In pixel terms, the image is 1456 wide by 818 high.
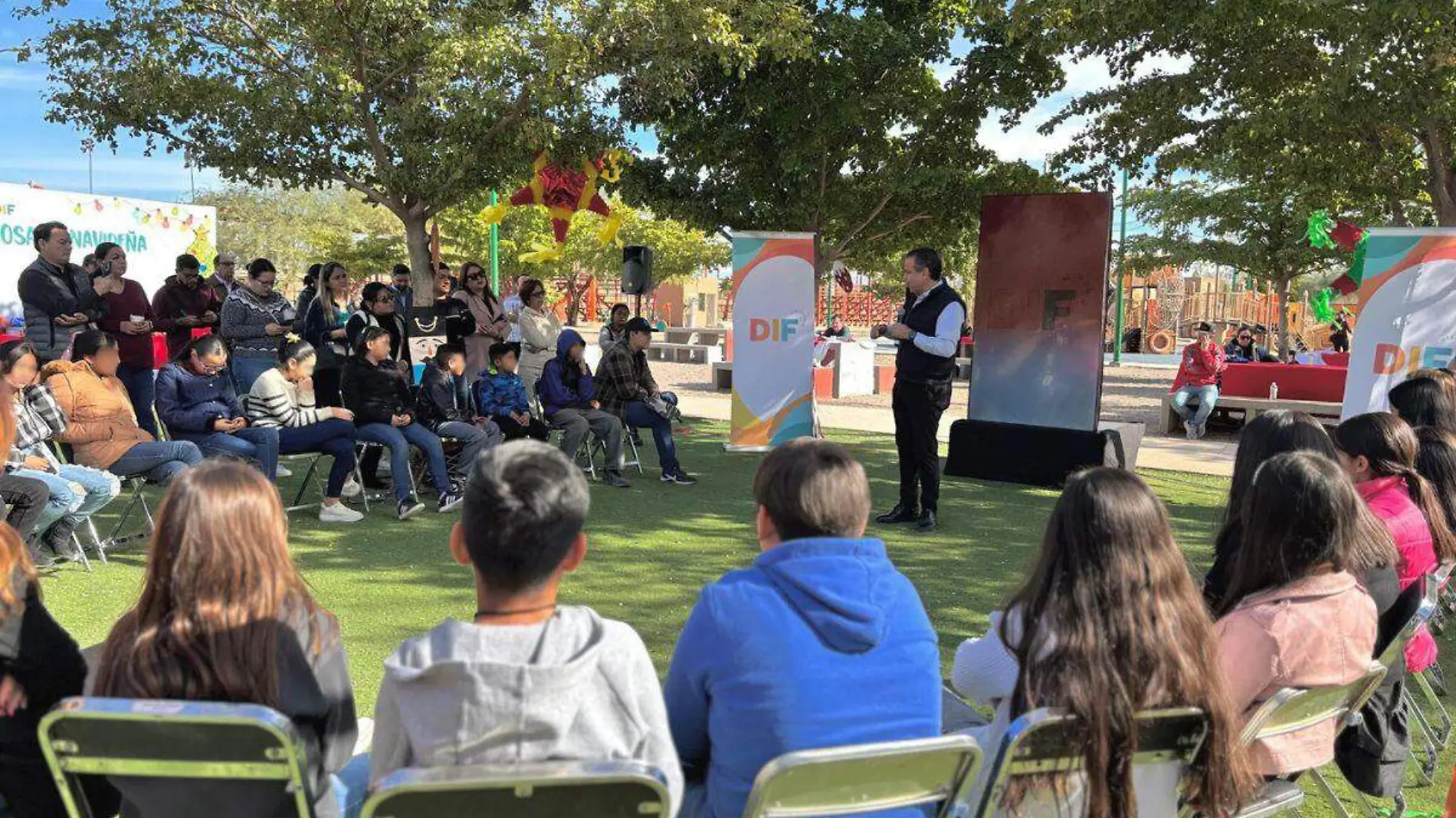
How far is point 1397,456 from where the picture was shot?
358 cm

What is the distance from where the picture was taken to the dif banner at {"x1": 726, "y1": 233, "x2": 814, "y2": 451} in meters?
9.88

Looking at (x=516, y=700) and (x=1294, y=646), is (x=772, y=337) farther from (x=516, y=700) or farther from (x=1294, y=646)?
(x=516, y=700)

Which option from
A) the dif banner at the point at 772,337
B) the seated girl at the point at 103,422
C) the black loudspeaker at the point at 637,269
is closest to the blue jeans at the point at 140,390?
the seated girl at the point at 103,422

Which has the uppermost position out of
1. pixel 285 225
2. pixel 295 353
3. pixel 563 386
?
pixel 285 225

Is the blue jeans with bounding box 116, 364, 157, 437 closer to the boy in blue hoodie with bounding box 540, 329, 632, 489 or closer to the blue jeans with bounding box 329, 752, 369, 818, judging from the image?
the boy in blue hoodie with bounding box 540, 329, 632, 489

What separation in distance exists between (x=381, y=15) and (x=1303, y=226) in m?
21.8

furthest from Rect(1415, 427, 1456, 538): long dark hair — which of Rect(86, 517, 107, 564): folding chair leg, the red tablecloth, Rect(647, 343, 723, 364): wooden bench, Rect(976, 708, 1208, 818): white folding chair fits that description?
Rect(647, 343, 723, 364): wooden bench

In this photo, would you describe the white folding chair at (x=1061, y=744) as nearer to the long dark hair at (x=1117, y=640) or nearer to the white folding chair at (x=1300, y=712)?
the long dark hair at (x=1117, y=640)

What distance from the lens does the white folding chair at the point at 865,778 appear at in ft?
5.59

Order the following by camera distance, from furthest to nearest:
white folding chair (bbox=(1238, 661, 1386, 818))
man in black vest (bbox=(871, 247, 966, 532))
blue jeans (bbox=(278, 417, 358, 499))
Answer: man in black vest (bbox=(871, 247, 966, 532)), blue jeans (bbox=(278, 417, 358, 499)), white folding chair (bbox=(1238, 661, 1386, 818))

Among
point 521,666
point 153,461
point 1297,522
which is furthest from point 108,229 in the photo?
point 1297,522

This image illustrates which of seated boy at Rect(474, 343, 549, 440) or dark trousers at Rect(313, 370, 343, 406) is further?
dark trousers at Rect(313, 370, 343, 406)

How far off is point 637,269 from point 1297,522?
10.9 metres

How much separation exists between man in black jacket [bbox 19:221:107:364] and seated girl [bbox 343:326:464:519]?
1.97m
